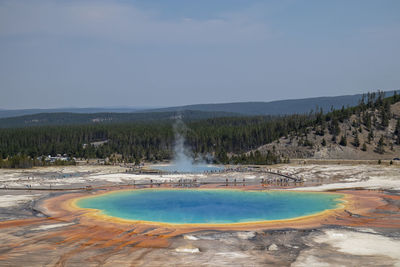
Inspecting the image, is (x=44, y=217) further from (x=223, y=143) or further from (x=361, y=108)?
(x=361, y=108)

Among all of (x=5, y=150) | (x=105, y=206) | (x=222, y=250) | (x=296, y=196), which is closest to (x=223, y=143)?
(x=5, y=150)

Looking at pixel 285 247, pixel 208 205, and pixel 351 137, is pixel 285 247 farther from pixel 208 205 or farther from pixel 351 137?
pixel 351 137

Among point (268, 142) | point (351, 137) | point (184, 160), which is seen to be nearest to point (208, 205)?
point (184, 160)

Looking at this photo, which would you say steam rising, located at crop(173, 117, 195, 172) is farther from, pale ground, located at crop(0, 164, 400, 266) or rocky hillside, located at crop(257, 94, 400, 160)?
pale ground, located at crop(0, 164, 400, 266)

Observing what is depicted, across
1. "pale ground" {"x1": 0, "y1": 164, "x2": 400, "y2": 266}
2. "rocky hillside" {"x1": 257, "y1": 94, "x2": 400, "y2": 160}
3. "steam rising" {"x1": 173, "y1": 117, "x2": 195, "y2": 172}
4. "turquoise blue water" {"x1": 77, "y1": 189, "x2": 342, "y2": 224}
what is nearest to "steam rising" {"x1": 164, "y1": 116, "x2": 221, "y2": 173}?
"steam rising" {"x1": 173, "y1": 117, "x2": 195, "y2": 172}

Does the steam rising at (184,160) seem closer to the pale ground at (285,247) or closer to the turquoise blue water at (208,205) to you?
the turquoise blue water at (208,205)

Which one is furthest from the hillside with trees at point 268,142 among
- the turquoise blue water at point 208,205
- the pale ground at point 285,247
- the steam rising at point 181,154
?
the pale ground at point 285,247
